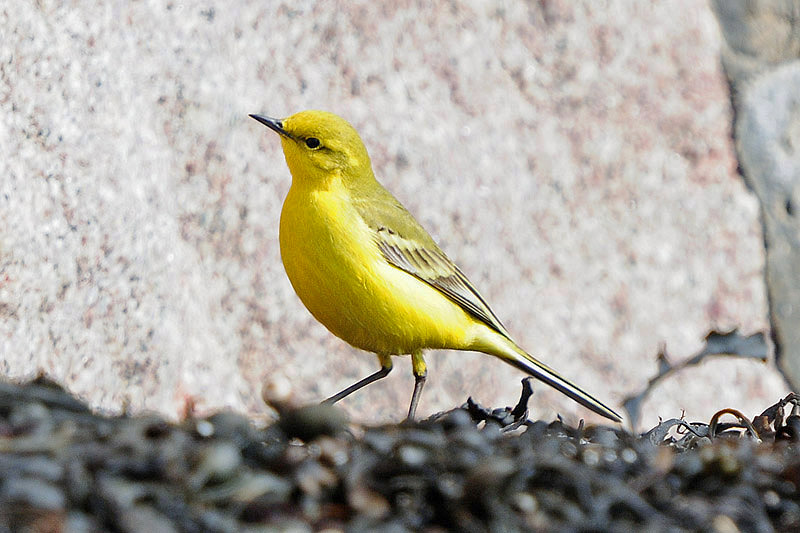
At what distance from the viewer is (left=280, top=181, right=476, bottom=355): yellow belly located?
2.41 meters

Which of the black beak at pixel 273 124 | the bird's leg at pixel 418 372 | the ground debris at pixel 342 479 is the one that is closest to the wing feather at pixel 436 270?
the bird's leg at pixel 418 372

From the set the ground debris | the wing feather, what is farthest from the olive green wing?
the ground debris

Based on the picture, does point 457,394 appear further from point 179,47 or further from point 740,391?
point 179,47

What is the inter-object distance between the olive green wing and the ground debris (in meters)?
1.43

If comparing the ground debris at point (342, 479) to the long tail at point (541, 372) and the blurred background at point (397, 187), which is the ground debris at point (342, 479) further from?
the long tail at point (541, 372)

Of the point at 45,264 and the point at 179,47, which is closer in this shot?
the point at 45,264

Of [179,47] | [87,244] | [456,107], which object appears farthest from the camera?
[456,107]

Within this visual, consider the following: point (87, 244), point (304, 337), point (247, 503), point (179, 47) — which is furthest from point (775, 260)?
point (247, 503)

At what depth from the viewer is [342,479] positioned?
98 centimetres

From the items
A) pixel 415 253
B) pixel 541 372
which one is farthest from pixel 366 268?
pixel 541 372

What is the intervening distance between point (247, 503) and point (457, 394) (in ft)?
7.10

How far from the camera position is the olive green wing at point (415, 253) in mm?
2623

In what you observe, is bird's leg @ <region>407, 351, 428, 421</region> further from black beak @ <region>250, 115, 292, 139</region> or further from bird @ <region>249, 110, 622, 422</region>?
black beak @ <region>250, 115, 292, 139</region>

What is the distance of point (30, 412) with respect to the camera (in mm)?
1046
